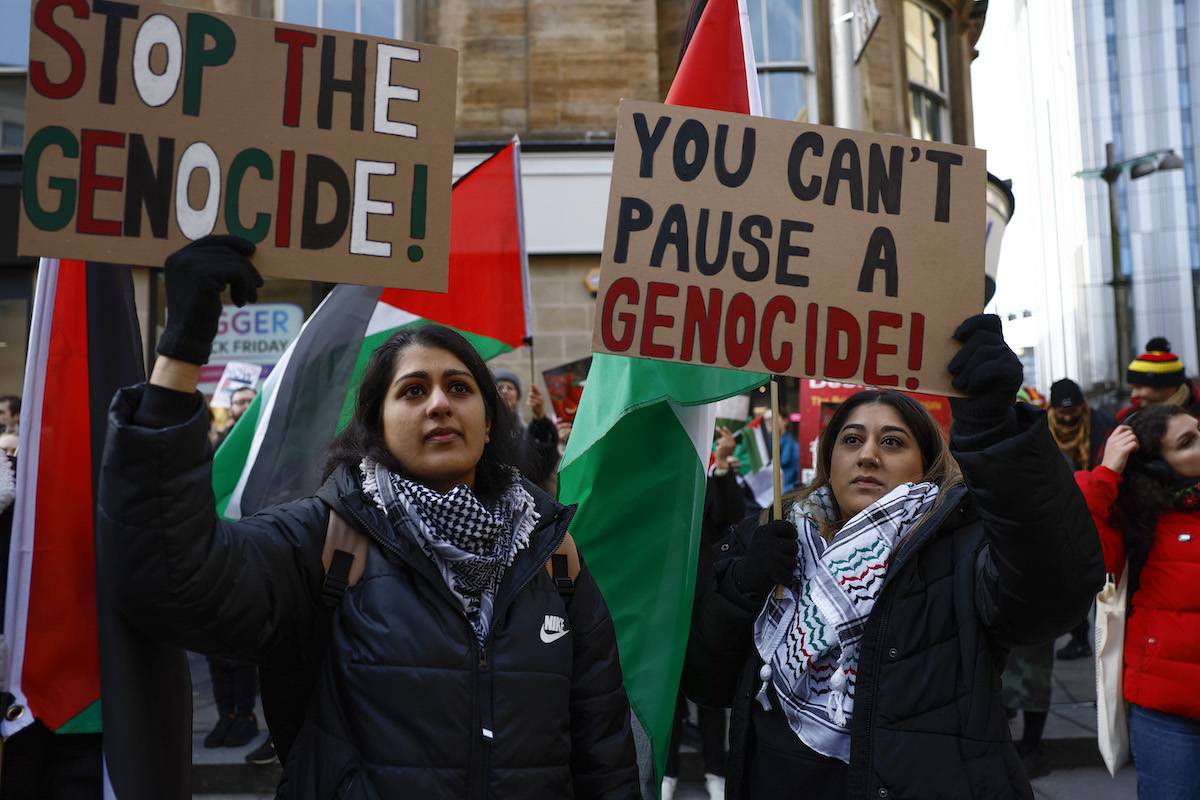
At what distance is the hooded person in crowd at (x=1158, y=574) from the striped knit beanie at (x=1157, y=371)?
7.98 feet

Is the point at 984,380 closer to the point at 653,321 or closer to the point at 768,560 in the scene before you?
the point at 768,560

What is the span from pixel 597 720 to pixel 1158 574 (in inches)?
92.2

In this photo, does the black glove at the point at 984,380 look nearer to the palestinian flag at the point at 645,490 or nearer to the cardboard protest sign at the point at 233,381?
the palestinian flag at the point at 645,490

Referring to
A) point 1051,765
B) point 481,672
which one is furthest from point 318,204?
point 1051,765

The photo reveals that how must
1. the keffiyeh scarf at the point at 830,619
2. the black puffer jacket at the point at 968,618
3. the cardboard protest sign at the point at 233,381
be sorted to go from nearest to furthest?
1. the black puffer jacket at the point at 968,618
2. the keffiyeh scarf at the point at 830,619
3. the cardboard protest sign at the point at 233,381

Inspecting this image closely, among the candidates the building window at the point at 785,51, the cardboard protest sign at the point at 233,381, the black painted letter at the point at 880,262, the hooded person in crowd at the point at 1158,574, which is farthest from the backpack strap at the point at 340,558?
the building window at the point at 785,51

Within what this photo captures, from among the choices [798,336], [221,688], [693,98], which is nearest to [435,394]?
[798,336]

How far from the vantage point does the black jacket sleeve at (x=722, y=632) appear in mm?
2736

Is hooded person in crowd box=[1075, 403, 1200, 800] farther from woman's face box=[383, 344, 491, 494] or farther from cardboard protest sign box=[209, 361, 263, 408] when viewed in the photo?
cardboard protest sign box=[209, 361, 263, 408]

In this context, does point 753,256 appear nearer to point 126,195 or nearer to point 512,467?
point 512,467

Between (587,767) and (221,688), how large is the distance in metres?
4.52

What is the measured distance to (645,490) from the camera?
3303 millimetres

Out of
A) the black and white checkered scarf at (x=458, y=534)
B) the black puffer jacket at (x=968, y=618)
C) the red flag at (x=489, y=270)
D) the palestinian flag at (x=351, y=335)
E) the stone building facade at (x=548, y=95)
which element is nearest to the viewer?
the black and white checkered scarf at (x=458, y=534)

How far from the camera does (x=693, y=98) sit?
11.9 ft
